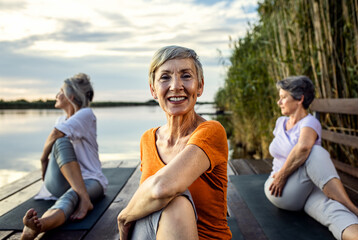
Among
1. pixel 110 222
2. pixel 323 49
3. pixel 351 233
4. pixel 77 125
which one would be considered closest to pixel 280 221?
pixel 351 233

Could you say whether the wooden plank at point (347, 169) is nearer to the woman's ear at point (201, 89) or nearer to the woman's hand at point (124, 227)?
the woman's ear at point (201, 89)

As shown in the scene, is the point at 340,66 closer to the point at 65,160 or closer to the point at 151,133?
the point at 151,133

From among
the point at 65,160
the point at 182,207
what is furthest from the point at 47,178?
the point at 182,207

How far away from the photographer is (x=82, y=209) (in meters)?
1.85

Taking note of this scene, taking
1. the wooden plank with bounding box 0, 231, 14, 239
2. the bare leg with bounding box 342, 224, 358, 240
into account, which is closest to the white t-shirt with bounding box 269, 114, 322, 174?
the bare leg with bounding box 342, 224, 358, 240

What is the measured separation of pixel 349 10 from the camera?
9.43 feet

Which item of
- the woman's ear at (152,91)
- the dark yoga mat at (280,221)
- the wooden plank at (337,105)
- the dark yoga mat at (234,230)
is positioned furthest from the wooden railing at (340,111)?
the woman's ear at (152,91)

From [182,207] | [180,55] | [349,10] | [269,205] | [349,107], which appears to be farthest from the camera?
[349,10]

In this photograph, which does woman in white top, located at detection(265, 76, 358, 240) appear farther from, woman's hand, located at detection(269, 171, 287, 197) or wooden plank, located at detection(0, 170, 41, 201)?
wooden plank, located at detection(0, 170, 41, 201)

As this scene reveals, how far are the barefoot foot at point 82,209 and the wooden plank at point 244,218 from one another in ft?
3.13

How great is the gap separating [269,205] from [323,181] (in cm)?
51

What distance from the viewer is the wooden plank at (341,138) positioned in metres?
2.64

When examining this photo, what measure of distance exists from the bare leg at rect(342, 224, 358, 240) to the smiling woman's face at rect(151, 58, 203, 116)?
1017 millimetres

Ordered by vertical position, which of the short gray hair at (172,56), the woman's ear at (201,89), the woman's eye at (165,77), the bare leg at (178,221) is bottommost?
the bare leg at (178,221)
